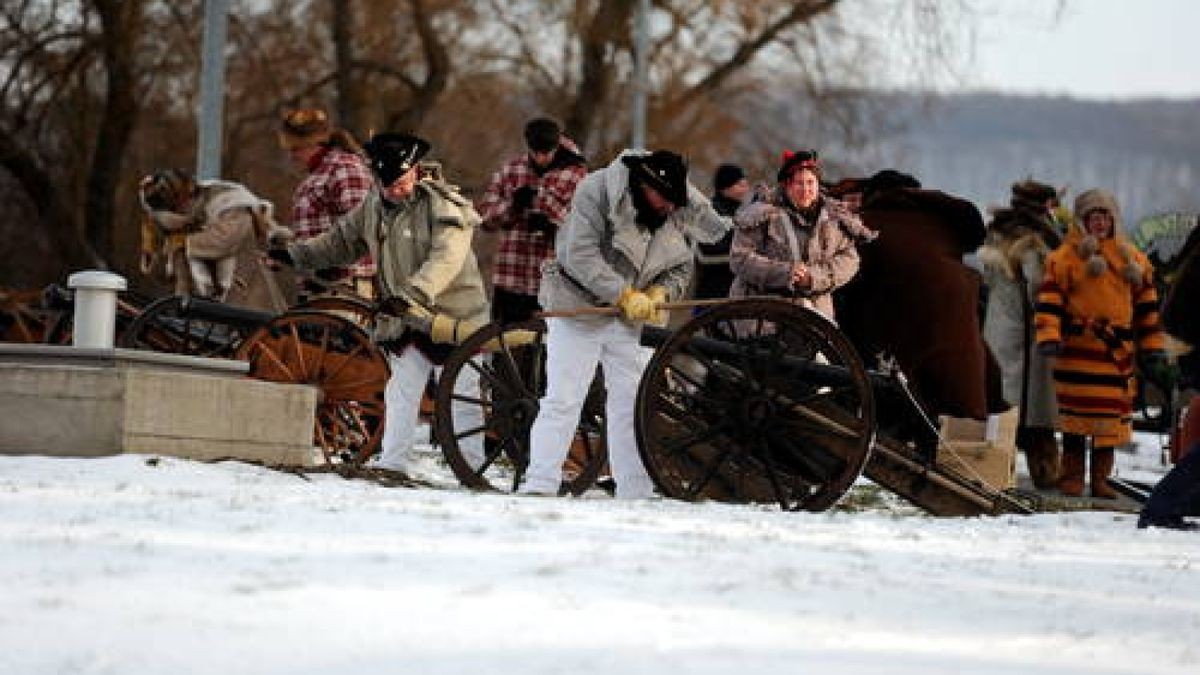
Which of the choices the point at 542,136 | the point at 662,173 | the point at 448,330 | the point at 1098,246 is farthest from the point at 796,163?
the point at 1098,246

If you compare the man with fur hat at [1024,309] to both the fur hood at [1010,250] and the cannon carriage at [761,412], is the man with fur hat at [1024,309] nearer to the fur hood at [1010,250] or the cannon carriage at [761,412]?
the fur hood at [1010,250]

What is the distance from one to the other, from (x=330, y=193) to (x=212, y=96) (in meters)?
4.70

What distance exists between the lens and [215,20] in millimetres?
19938

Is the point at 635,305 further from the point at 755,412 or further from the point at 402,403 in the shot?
the point at 402,403

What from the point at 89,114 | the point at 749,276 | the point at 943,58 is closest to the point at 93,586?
the point at 749,276

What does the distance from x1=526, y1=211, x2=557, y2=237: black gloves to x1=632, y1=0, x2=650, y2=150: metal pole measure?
16.1 metres

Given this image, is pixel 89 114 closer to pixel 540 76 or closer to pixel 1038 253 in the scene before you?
pixel 540 76

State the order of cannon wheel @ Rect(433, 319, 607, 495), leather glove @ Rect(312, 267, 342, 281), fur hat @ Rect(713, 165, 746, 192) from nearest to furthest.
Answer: cannon wheel @ Rect(433, 319, 607, 495) → leather glove @ Rect(312, 267, 342, 281) → fur hat @ Rect(713, 165, 746, 192)

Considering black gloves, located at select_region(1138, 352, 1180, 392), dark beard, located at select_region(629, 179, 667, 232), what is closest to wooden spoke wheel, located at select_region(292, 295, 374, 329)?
dark beard, located at select_region(629, 179, 667, 232)

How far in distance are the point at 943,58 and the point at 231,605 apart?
71.5 feet

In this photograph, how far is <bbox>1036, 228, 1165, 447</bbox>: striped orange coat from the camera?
1614 centimetres

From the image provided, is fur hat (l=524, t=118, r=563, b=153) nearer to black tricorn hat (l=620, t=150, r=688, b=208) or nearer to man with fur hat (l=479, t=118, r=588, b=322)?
man with fur hat (l=479, t=118, r=588, b=322)

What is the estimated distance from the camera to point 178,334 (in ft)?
48.8

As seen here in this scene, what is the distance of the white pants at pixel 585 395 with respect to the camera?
38.7 feet
